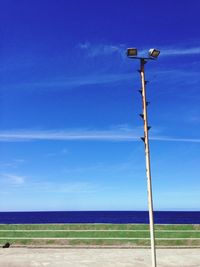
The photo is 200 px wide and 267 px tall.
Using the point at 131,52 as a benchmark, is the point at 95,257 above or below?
below

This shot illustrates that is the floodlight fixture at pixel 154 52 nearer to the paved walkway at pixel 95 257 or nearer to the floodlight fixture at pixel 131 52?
the floodlight fixture at pixel 131 52

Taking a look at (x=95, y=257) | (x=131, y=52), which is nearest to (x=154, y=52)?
(x=131, y=52)

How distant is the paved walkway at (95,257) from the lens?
2022 cm

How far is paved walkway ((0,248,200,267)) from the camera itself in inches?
796

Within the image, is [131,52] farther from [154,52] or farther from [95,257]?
[95,257]

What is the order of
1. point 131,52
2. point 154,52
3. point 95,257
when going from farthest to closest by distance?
point 95,257, point 154,52, point 131,52

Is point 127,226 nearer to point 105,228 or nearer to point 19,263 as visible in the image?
point 105,228

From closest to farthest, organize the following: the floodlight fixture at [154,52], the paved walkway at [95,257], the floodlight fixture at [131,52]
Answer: the floodlight fixture at [131,52] → the floodlight fixture at [154,52] → the paved walkway at [95,257]

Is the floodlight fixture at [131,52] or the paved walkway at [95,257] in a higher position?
the floodlight fixture at [131,52]

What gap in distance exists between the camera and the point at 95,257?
72.0 ft

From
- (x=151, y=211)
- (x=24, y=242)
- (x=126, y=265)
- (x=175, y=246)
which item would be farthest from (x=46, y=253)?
(x=151, y=211)

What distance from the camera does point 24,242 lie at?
26.2 meters

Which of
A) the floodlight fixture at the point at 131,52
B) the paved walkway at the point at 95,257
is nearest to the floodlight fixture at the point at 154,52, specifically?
the floodlight fixture at the point at 131,52

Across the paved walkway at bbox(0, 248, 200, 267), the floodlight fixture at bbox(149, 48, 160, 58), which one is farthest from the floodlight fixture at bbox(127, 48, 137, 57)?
the paved walkway at bbox(0, 248, 200, 267)
